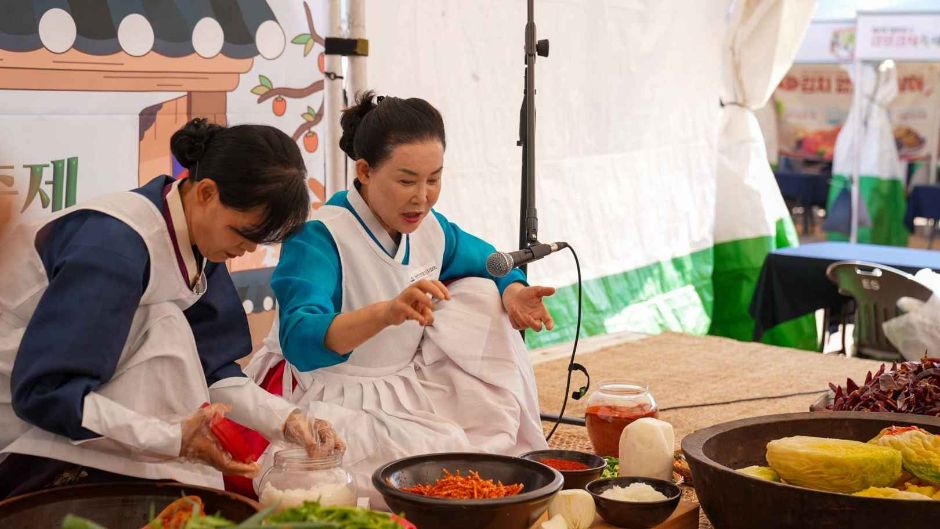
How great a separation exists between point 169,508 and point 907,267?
414 cm

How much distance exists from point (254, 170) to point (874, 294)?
3250mm

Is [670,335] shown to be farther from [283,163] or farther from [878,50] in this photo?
[878,50]

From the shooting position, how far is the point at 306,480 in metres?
1.66

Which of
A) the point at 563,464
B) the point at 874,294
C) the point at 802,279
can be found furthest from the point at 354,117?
the point at 802,279

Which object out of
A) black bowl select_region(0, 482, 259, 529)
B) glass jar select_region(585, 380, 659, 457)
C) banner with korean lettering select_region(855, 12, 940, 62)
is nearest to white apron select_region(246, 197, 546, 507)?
glass jar select_region(585, 380, 659, 457)

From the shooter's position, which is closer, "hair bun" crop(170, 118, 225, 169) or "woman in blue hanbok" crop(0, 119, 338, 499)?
"woman in blue hanbok" crop(0, 119, 338, 499)

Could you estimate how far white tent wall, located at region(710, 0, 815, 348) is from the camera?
5.96 m

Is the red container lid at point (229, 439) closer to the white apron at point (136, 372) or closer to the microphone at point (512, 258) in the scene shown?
the white apron at point (136, 372)

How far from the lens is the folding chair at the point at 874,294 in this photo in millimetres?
4188

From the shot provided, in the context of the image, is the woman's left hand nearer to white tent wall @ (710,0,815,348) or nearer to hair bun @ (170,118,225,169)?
hair bun @ (170,118,225,169)

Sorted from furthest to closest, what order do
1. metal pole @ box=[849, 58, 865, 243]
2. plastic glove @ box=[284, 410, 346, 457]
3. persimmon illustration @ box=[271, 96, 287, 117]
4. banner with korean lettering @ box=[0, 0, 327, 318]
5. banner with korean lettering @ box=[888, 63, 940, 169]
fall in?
banner with korean lettering @ box=[888, 63, 940, 169] → metal pole @ box=[849, 58, 865, 243] → persimmon illustration @ box=[271, 96, 287, 117] → banner with korean lettering @ box=[0, 0, 327, 318] → plastic glove @ box=[284, 410, 346, 457]

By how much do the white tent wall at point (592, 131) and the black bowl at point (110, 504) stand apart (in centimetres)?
212

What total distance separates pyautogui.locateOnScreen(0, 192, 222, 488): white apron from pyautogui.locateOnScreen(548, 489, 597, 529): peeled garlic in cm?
61

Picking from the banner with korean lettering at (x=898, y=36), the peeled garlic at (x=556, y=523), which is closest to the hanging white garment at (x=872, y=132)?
the banner with korean lettering at (x=898, y=36)
